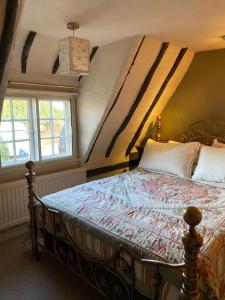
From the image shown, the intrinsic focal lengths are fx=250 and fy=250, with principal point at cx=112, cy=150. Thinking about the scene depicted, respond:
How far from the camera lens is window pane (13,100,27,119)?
2883 mm

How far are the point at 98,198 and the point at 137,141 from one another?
2.11m

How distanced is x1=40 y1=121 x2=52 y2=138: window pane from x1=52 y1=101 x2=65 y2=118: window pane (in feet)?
0.51

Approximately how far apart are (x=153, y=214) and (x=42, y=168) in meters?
1.74

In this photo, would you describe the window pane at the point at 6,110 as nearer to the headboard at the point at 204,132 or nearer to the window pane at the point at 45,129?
the window pane at the point at 45,129

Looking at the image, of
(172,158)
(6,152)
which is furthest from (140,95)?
(6,152)

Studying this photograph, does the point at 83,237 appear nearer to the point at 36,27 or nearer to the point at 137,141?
the point at 36,27

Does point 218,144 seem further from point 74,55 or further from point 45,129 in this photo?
Result: point 45,129

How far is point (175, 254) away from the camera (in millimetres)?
1399

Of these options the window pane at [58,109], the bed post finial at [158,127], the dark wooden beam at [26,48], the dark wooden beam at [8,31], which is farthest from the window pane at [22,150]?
the bed post finial at [158,127]

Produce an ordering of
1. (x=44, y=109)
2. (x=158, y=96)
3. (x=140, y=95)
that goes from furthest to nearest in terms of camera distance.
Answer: (x=158, y=96) → (x=140, y=95) → (x=44, y=109)

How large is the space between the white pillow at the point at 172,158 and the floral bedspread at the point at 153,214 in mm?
132

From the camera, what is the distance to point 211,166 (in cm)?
262

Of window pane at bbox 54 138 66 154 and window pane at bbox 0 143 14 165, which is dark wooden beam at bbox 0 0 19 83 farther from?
window pane at bbox 54 138 66 154

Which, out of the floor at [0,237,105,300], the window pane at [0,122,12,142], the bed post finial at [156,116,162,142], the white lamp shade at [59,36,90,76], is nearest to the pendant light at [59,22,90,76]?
the white lamp shade at [59,36,90,76]
